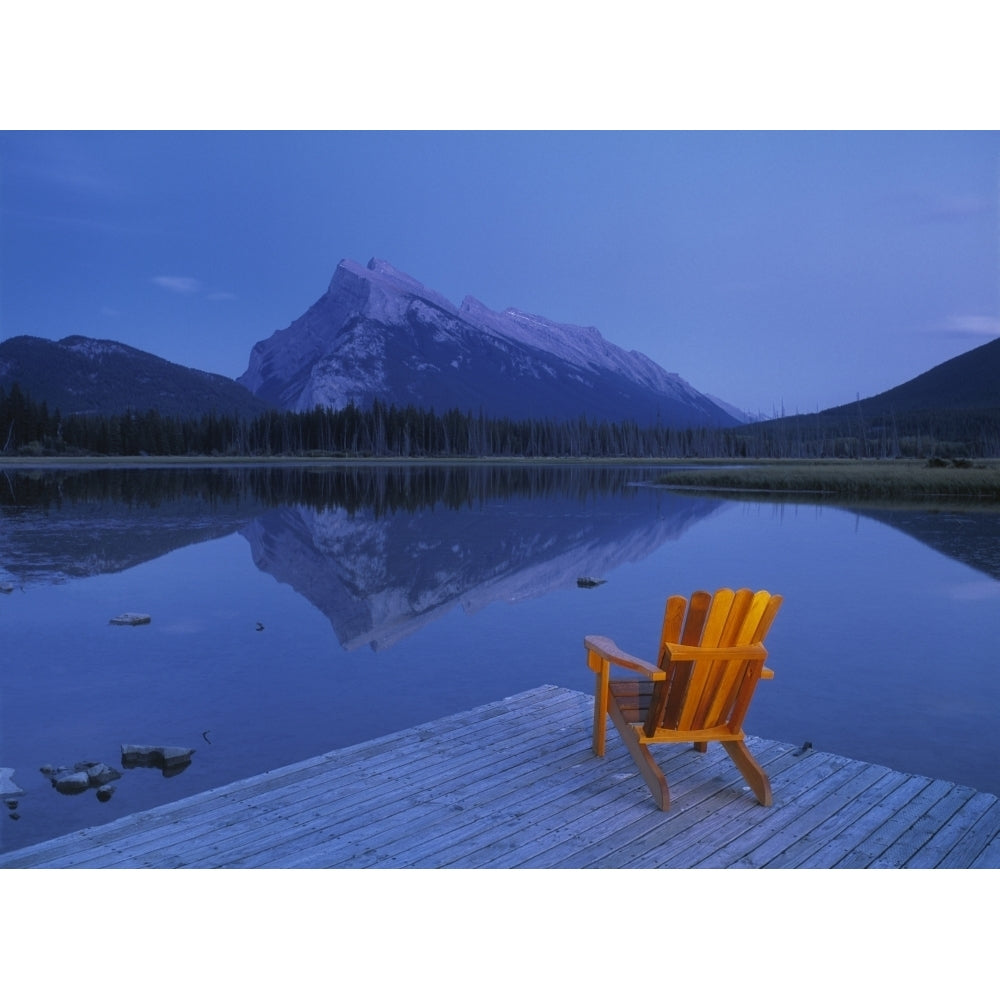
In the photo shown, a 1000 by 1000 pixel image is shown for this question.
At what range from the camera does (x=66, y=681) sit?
8.89 meters

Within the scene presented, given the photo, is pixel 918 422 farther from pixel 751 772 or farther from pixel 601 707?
pixel 751 772

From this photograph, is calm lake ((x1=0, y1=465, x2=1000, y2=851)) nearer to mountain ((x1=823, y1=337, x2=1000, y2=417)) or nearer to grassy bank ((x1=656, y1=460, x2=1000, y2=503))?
grassy bank ((x1=656, y1=460, x2=1000, y2=503))

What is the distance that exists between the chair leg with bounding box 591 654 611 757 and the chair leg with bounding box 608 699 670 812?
0.26 metres

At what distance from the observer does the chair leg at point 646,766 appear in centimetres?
453

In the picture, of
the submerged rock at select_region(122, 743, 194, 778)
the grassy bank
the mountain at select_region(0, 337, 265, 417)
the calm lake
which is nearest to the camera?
the submerged rock at select_region(122, 743, 194, 778)

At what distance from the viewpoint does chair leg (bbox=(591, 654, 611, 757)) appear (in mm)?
5297

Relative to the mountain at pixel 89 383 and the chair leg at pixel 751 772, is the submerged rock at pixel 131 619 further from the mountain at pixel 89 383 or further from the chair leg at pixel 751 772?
the mountain at pixel 89 383

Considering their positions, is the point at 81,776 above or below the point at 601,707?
below

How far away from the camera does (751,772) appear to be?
470 cm

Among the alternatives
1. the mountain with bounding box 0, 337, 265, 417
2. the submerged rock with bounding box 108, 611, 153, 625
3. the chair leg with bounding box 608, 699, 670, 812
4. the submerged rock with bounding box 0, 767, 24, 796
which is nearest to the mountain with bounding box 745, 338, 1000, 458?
the submerged rock with bounding box 108, 611, 153, 625

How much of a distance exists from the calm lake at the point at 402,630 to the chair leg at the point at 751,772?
2272 mm

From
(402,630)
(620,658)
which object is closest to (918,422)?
(402,630)

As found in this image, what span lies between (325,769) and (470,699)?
3.03 m

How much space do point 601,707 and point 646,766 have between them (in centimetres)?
74
